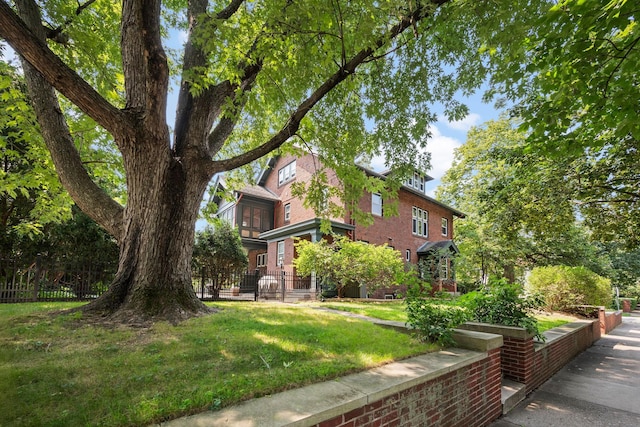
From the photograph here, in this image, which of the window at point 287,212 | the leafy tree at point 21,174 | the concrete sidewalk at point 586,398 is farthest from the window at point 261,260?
the concrete sidewalk at point 586,398

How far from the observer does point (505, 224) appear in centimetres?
1159

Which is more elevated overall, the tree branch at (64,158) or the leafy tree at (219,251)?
the tree branch at (64,158)

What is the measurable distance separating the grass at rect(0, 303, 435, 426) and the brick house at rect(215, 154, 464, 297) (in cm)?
1400

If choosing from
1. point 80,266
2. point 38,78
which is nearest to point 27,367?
point 38,78

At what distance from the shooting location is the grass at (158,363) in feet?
8.09

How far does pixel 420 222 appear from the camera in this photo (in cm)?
2528

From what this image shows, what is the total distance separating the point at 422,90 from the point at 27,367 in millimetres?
8236

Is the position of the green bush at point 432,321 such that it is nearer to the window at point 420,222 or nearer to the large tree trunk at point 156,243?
the large tree trunk at point 156,243

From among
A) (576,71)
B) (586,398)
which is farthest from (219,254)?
(576,71)

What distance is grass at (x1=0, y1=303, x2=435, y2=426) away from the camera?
2465mm

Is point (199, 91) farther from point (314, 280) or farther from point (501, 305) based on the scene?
point (314, 280)

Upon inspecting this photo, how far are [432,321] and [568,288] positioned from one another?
1117 cm

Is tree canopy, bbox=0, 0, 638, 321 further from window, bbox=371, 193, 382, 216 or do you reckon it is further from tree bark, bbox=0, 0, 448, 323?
window, bbox=371, 193, 382, 216

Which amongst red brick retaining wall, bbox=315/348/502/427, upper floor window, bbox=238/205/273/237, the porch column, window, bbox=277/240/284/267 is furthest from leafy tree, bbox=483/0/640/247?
upper floor window, bbox=238/205/273/237
